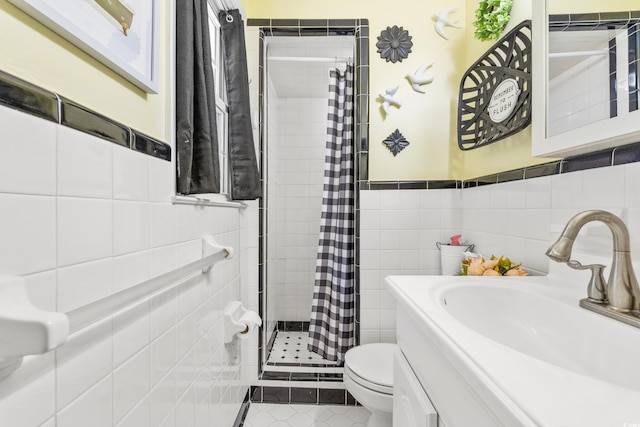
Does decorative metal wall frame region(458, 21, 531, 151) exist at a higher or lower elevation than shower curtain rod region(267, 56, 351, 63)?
lower

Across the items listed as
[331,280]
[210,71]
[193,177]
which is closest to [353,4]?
[210,71]

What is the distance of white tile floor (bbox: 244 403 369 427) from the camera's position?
1567mm

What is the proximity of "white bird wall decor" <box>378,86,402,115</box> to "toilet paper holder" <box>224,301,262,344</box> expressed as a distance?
1.33m

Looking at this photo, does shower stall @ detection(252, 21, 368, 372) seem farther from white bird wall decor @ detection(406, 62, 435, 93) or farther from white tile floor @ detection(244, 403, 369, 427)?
white bird wall decor @ detection(406, 62, 435, 93)

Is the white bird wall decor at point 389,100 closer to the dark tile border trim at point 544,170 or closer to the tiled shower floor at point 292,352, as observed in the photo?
the dark tile border trim at point 544,170

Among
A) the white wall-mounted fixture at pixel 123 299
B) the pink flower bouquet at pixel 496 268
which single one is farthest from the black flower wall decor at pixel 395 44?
the white wall-mounted fixture at pixel 123 299

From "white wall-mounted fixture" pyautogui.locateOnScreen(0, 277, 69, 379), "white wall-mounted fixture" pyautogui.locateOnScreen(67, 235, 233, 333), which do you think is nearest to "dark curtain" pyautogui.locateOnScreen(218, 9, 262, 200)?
"white wall-mounted fixture" pyautogui.locateOnScreen(67, 235, 233, 333)

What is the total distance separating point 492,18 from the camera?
1369 mm

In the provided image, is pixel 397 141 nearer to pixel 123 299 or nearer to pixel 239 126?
pixel 239 126

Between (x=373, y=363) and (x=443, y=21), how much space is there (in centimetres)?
189

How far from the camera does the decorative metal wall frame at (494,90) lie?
122 centimetres

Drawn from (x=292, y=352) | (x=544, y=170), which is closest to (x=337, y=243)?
(x=292, y=352)

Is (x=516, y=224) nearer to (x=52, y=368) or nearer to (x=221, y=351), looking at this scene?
(x=221, y=351)

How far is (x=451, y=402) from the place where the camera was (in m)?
0.56
